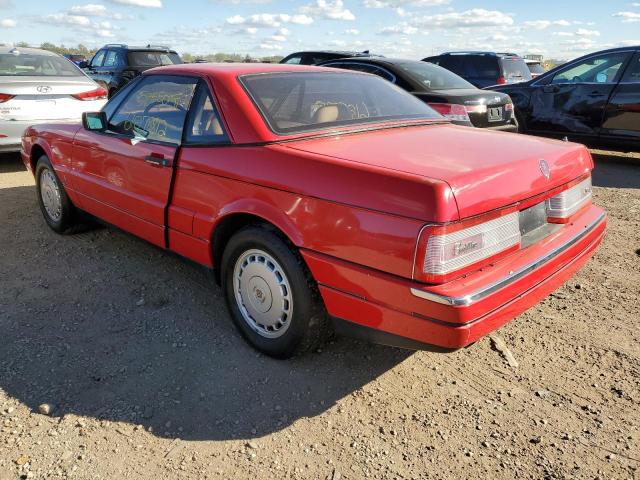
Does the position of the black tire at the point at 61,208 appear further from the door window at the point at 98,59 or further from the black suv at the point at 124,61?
the door window at the point at 98,59

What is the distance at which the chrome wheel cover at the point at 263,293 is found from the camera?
276cm

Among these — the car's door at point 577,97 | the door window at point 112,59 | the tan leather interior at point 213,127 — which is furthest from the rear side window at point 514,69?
the tan leather interior at point 213,127

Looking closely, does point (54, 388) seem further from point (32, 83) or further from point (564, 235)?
point (32, 83)

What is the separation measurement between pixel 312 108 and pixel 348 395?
160cm

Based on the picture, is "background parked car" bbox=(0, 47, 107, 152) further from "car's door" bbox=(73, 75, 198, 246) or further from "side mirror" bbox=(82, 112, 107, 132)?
"side mirror" bbox=(82, 112, 107, 132)

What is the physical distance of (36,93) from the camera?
22.2 feet

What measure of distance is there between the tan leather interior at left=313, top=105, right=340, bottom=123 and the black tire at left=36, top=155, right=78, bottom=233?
259 cm

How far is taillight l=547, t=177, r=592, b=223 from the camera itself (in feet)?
8.98

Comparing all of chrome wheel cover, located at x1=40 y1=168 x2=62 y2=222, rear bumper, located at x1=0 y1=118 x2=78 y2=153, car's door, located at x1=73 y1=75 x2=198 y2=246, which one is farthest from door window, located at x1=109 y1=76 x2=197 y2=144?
rear bumper, located at x1=0 y1=118 x2=78 y2=153

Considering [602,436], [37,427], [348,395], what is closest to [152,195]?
[37,427]

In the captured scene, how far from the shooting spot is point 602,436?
2.35m

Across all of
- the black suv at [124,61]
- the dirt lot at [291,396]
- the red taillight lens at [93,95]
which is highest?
the black suv at [124,61]

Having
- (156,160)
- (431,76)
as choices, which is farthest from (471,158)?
(431,76)

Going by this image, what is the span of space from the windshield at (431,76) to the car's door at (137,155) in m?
4.03
